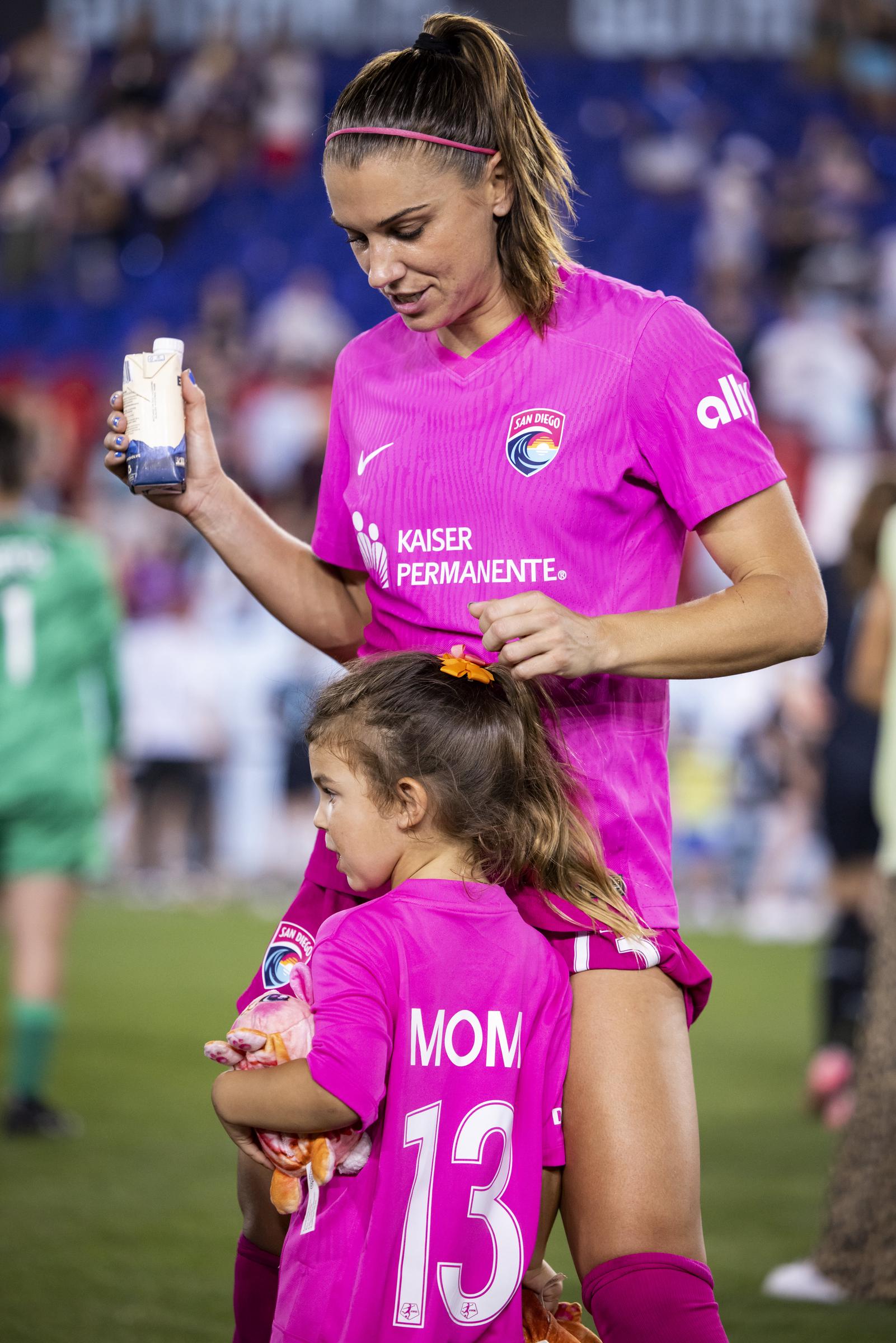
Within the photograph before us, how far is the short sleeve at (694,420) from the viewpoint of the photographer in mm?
2164

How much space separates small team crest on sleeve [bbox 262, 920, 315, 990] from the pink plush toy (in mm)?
192

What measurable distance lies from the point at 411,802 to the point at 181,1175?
2965 millimetres

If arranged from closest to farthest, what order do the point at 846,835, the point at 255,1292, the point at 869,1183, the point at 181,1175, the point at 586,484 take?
1. the point at 586,484
2. the point at 255,1292
3. the point at 869,1183
4. the point at 181,1175
5. the point at 846,835

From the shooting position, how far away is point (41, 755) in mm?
5473

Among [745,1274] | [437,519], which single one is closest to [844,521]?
[745,1274]

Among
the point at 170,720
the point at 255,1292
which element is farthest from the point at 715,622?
the point at 170,720

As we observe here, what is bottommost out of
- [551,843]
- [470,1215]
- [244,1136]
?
[470,1215]

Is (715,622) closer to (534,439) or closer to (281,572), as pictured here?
(534,439)

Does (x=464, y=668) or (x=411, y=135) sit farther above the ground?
(x=411, y=135)

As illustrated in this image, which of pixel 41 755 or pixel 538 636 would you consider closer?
pixel 538 636

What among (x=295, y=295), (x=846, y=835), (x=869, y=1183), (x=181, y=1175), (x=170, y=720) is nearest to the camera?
(x=869, y=1183)

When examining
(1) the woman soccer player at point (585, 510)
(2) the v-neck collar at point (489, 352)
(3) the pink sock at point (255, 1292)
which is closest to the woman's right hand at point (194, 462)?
(1) the woman soccer player at point (585, 510)

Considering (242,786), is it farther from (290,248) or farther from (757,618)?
(757,618)

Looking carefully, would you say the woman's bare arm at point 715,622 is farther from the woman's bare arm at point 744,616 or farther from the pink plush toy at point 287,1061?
the pink plush toy at point 287,1061
